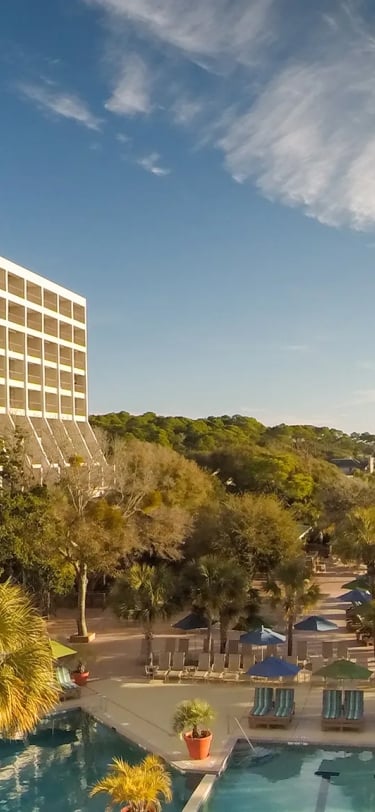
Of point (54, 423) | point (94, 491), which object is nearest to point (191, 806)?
point (94, 491)

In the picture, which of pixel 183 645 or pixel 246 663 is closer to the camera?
pixel 246 663

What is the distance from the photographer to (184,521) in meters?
30.7

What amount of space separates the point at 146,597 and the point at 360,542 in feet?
37.3

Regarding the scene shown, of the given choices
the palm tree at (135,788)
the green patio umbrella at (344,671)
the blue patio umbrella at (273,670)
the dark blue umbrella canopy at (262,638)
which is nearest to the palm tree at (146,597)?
the dark blue umbrella canopy at (262,638)

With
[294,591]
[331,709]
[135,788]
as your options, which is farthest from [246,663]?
[135,788]

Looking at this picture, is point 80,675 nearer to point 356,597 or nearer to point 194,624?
point 194,624

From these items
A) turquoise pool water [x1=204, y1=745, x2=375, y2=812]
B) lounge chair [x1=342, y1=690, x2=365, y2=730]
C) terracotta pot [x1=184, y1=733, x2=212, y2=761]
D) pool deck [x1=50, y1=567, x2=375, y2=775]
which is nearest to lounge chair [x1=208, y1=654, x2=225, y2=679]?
pool deck [x1=50, y1=567, x2=375, y2=775]

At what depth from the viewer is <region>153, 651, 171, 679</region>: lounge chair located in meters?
21.3

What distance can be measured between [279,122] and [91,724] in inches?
624

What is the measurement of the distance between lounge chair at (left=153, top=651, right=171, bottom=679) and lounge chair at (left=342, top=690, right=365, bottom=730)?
561 centimetres

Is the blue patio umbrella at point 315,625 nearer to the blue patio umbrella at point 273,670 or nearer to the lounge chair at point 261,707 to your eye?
the blue patio umbrella at point 273,670

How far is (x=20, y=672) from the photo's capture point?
991cm

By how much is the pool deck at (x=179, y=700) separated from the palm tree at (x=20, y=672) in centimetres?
626

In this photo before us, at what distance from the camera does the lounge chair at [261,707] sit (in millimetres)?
17422
